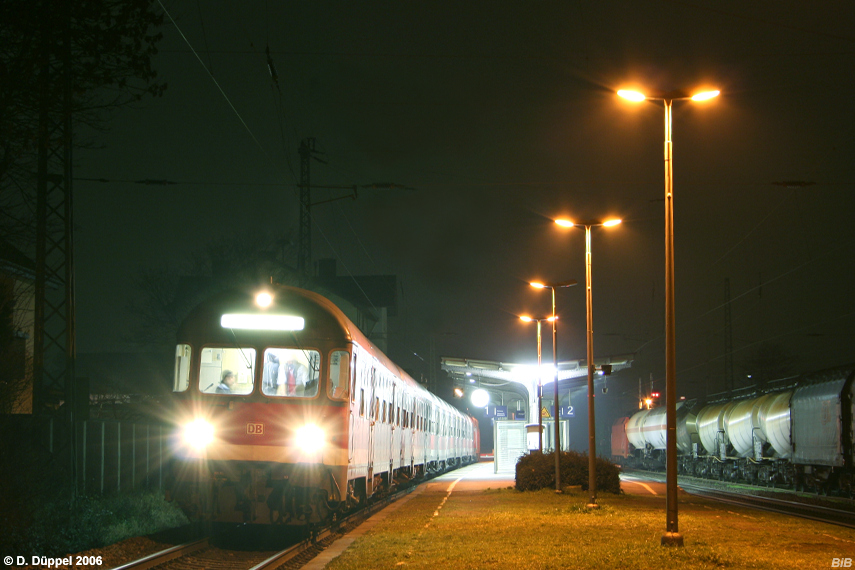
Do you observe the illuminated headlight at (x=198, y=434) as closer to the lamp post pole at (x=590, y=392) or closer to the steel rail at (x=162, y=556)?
the steel rail at (x=162, y=556)

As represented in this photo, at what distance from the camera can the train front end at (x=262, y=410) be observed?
516 inches

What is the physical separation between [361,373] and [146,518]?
4.64 m

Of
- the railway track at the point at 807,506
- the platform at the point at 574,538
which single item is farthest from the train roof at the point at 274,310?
the railway track at the point at 807,506

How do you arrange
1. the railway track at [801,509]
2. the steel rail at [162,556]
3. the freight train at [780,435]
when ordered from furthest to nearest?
the freight train at [780,435]
the railway track at [801,509]
the steel rail at [162,556]

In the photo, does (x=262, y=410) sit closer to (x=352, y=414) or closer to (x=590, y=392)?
(x=352, y=414)

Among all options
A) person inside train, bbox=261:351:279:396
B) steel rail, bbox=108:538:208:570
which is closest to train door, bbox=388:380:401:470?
person inside train, bbox=261:351:279:396

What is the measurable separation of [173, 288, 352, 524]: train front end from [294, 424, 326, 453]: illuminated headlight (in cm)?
2

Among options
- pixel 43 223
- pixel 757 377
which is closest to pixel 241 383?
pixel 43 223

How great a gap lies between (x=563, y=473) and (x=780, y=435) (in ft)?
25.8

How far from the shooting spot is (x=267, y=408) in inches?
523

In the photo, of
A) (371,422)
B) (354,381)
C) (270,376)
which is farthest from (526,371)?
(270,376)

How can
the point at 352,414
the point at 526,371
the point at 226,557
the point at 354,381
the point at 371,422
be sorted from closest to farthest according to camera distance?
1. the point at 226,557
2. the point at 352,414
3. the point at 354,381
4. the point at 371,422
5. the point at 526,371

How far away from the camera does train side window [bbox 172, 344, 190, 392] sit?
13.5 metres

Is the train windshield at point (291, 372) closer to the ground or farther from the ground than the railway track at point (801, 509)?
farther from the ground
